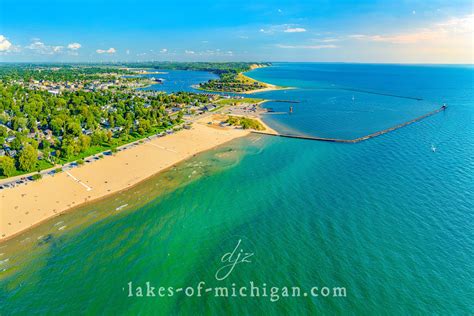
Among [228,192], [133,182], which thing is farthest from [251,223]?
[133,182]

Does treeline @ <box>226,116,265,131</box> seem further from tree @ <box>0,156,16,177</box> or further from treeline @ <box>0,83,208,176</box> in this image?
tree @ <box>0,156,16,177</box>

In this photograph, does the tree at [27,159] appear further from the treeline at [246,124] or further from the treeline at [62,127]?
the treeline at [246,124]

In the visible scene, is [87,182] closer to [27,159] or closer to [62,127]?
[27,159]

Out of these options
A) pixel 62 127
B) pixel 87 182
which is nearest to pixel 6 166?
pixel 87 182

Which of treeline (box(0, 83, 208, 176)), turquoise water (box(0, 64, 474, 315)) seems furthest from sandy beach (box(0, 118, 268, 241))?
treeline (box(0, 83, 208, 176))

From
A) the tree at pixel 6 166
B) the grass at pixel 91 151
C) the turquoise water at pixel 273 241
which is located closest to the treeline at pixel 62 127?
the tree at pixel 6 166

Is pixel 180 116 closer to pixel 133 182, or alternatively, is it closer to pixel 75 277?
pixel 133 182

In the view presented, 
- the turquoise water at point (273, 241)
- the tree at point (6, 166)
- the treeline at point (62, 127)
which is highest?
the treeline at point (62, 127)
